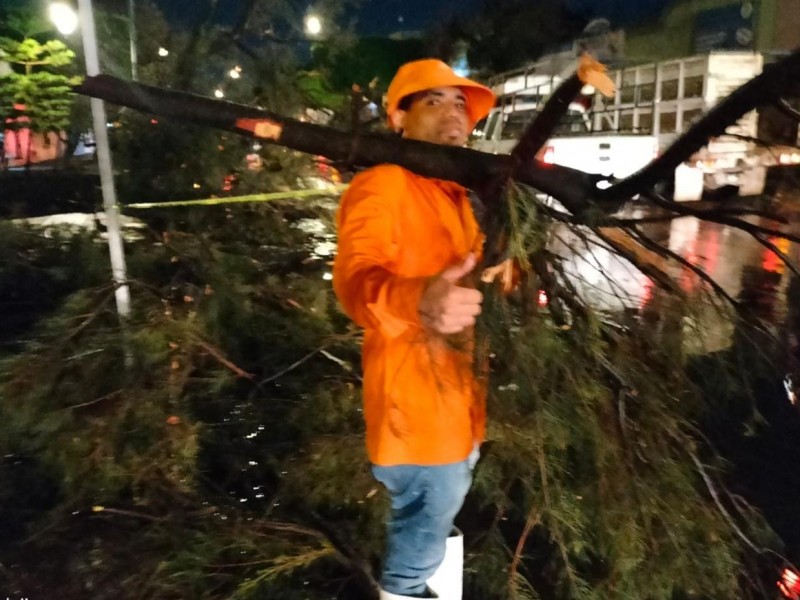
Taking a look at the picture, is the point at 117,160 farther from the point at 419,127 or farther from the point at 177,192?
the point at 419,127

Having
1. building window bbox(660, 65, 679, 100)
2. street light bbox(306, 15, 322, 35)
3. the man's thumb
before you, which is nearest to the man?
the man's thumb

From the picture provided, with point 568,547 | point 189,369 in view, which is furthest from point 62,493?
point 568,547

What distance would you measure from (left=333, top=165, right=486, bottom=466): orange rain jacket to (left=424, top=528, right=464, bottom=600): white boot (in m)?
0.38

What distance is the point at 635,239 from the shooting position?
159 centimetres

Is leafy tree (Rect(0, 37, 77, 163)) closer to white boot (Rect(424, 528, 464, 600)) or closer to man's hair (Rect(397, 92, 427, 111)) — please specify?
man's hair (Rect(397, 92, 427, 111))

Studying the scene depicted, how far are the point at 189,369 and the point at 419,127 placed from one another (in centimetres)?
137

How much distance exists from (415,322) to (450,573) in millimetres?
942

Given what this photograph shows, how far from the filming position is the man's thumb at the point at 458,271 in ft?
3.93

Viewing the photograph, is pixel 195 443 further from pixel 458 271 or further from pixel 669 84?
pixel 669 84

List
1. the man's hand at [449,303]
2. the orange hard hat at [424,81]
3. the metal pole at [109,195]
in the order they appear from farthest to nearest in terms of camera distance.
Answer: the metal pole at [109,195] → the orange hard hat at [424,81] → the man's hand at [449,303]

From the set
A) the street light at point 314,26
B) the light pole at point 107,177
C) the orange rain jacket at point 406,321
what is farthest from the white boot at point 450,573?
the street light at point 314,26

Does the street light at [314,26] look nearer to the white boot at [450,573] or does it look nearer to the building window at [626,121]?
the white boot at [450,573]

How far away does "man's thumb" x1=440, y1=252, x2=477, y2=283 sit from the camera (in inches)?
47.2

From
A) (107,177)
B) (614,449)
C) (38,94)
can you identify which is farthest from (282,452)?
(38,94)
